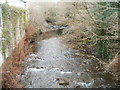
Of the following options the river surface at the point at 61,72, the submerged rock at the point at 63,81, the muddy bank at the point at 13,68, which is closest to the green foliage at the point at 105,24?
the river surface at the point at 61,72

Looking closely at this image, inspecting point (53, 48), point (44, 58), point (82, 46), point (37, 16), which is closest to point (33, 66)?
point (44, 58)

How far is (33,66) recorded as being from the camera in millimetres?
9375

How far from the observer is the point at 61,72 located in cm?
869

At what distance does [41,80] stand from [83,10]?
6271 millimetres

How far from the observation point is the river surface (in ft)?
24.3

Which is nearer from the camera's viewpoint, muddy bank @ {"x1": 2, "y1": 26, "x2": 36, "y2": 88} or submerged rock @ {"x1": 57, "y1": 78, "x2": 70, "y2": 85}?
muddy bank @ {"x1": 2, "y1": 26, "x2": 36, "y2": 88}

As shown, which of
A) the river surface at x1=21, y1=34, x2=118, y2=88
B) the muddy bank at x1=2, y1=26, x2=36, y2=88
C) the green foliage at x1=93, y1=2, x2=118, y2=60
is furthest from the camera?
the green foliage at x1=93, y1=2, x2=118, y2=60

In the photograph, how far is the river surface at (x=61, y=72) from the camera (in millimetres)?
7422

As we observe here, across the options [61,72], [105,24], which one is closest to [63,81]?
[61,72]

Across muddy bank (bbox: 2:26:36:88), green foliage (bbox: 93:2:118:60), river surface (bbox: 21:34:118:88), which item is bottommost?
river surface (bbox: 21:34:118:88)

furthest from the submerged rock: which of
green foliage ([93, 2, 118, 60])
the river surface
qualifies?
green foliage ([93, 2, 118, 60])

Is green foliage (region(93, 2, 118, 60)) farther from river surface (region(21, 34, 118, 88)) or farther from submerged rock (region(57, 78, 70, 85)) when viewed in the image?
submerged rock (region(57, 78, 70, 85))

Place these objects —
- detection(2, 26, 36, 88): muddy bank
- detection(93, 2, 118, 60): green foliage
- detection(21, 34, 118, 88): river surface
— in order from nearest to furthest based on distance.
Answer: detection(2, 26, 36, 88): muddy bank, detection(21, 34, 118, 88): river surface, detection(93, 2, 118, 60): green foliage

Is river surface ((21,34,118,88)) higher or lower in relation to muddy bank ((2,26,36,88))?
lower
